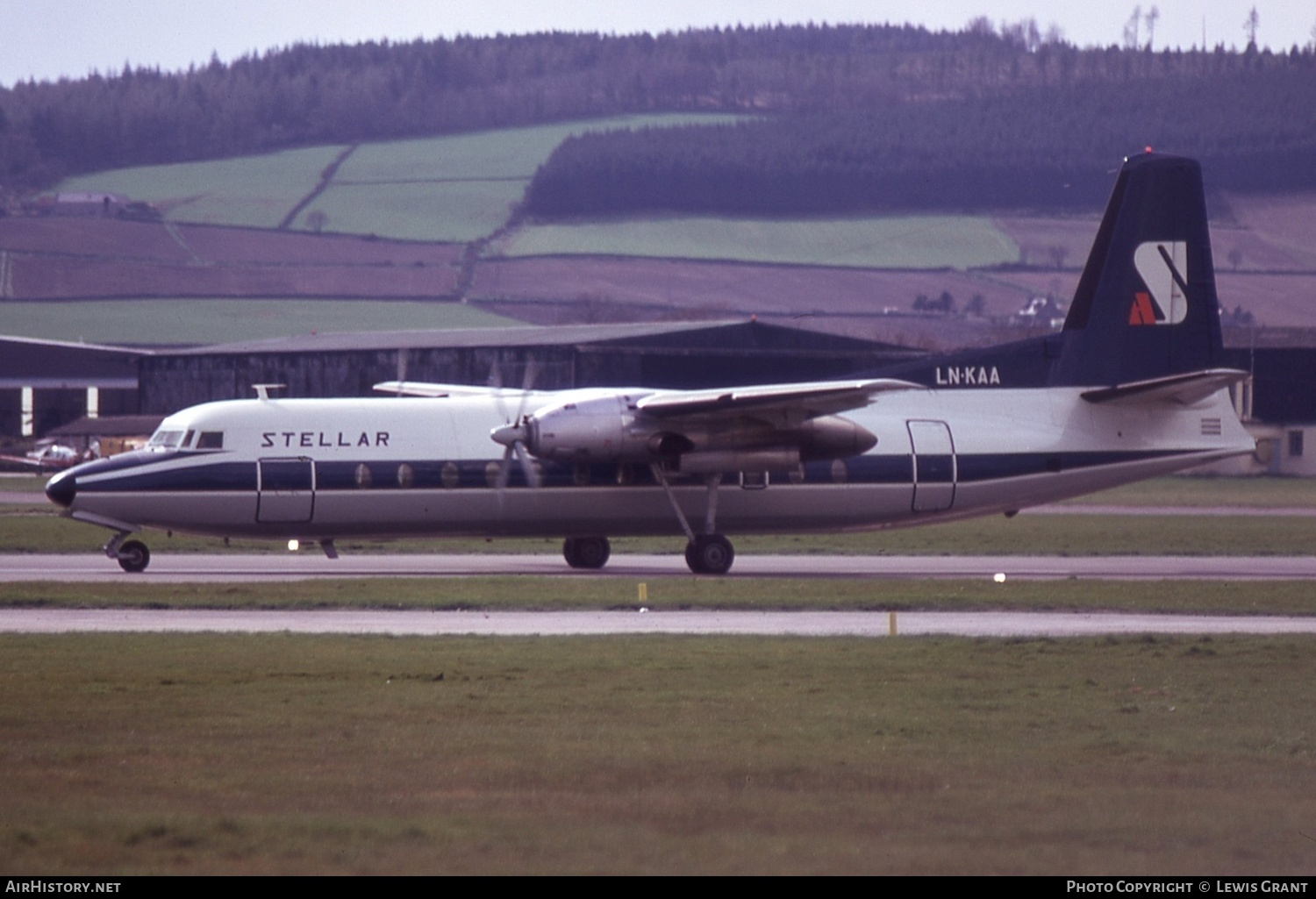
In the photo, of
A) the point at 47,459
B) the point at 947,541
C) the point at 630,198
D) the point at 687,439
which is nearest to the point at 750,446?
the point at 687,439

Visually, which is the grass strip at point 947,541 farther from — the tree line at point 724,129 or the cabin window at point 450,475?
the tree line at point 724,129

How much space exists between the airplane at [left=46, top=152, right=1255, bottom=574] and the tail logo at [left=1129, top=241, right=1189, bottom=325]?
4 cm

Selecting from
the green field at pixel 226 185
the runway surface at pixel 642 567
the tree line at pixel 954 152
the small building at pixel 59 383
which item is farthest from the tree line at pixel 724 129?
the runway surface at pixel 642 567

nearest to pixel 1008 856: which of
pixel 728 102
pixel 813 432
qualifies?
pixel 813 432

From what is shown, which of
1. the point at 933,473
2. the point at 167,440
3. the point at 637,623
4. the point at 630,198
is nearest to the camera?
the point at 637,623

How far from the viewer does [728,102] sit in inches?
7864

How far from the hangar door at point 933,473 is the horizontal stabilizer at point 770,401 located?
2034 mm

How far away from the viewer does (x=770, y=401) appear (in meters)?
27.5

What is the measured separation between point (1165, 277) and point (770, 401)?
387 inches

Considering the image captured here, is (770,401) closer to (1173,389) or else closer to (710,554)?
(710,554)

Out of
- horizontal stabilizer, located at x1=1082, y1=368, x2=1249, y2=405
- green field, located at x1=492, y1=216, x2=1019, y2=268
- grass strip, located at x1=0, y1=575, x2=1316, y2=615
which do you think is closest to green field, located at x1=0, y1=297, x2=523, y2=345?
green field, located at x1=492, y1=216, x2=1019, y2=268

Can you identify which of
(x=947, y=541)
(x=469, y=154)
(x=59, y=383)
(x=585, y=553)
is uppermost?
(x=469, y=154)

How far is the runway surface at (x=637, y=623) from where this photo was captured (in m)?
20.4

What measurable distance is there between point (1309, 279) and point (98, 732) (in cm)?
13371
